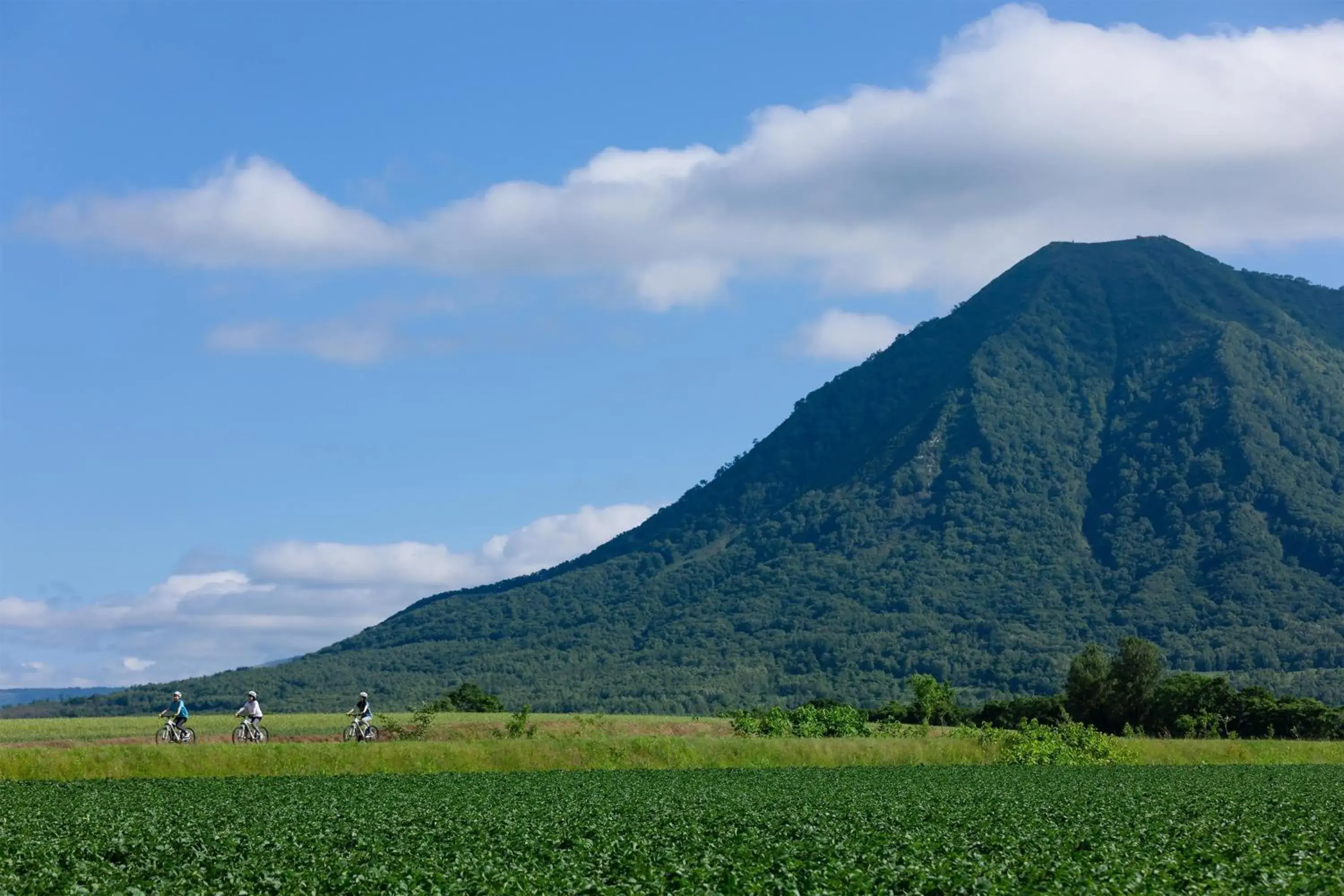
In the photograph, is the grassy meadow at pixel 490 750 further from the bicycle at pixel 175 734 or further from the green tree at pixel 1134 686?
the green tree at pixel 1134 686

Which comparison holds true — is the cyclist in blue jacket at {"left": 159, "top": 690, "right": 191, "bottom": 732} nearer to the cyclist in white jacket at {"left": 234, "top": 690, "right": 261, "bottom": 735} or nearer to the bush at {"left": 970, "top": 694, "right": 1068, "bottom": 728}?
the cyclist in white jacket at {"left": 234, "top": 690, "right": 261, "bottom": 735}

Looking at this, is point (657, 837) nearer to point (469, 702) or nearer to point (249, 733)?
point (249, 733)

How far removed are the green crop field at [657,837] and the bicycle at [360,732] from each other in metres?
9.58

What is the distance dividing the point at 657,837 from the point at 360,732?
88.9ft

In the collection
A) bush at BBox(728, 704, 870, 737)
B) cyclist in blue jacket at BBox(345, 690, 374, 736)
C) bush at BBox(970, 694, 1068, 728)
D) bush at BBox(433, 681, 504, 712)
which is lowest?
bush at BBox(970, 694, 1068, 728)

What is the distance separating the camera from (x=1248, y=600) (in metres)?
199

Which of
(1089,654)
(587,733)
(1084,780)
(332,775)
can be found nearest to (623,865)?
(332,775)

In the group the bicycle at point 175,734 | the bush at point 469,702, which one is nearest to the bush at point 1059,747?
the bicycle at point 175,734

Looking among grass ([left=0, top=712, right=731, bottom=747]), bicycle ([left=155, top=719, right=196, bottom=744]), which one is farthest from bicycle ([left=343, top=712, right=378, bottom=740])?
bicycle ([left=155, top=719, right=196, bottom=744])

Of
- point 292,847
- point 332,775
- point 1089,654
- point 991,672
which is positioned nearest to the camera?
point 292,847

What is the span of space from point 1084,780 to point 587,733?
20.3 metres

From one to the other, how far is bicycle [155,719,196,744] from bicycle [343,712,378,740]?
5.69m

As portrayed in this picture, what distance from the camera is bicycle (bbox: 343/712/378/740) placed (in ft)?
174

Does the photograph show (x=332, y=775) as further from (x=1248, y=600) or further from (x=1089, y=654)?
(x=1248, y=600)
